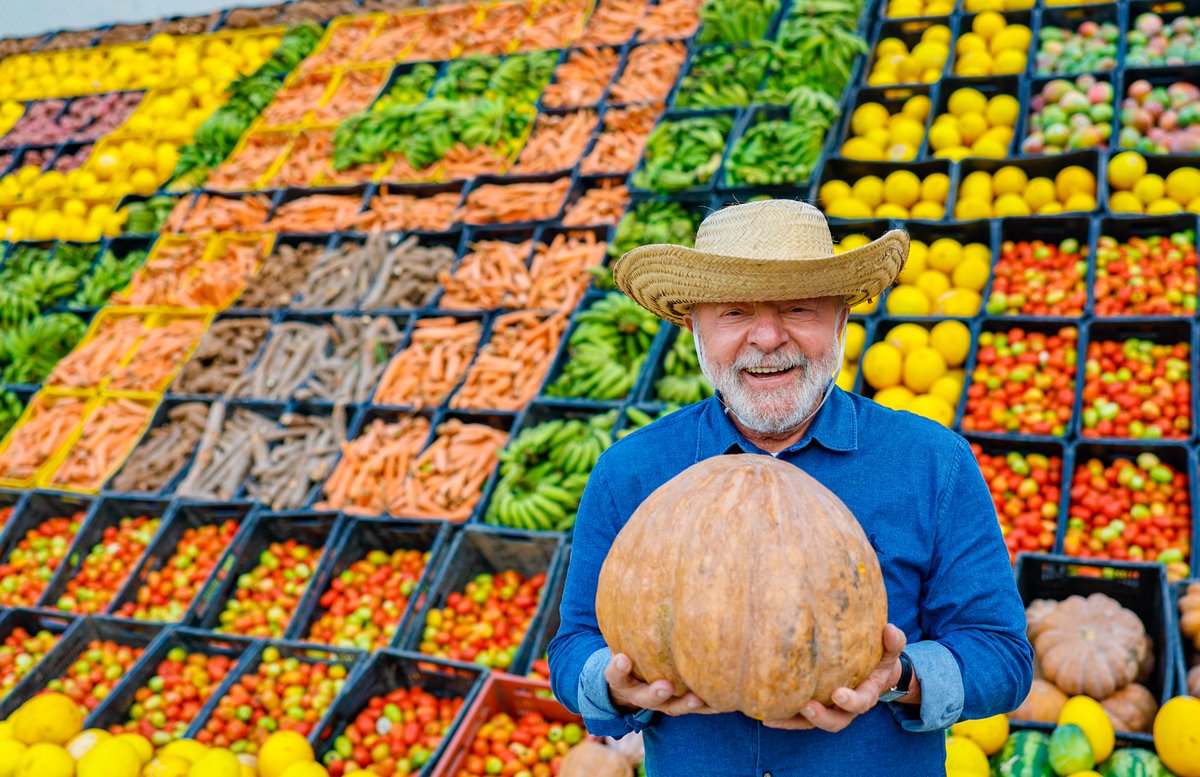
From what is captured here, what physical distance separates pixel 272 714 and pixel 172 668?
0.66 meters

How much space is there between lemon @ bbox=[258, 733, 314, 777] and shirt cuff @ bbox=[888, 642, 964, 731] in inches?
99.8

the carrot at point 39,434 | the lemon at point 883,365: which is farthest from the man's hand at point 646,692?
the carrot at point 39,434

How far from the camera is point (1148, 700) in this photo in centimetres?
290

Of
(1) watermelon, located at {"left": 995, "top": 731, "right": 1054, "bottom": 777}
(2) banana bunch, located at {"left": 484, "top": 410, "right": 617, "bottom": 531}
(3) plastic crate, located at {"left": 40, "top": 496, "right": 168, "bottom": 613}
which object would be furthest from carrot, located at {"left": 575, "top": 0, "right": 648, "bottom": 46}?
(1) watermelon, located at {"left": 995, "top": 731, "right": 1054, "bottom": 777}

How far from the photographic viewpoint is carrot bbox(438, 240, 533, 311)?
5.62 meters

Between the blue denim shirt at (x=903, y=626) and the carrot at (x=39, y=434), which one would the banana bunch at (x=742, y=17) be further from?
the blue denim shirt at (x=903, y=626)

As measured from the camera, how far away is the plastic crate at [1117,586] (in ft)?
9.87

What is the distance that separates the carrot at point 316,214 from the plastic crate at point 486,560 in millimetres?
3369

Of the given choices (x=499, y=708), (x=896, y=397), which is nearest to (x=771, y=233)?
(x=499, y=708)

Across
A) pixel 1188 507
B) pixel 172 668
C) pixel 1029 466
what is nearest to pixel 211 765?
pixel 172 668

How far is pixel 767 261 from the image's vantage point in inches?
63.2

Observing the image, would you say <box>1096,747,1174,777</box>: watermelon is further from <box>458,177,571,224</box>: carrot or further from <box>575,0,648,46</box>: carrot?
<box>575,0,648,46</box>: carrot

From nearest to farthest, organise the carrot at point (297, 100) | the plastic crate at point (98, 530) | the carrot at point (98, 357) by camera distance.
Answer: the plastic crate at point (98, 530), the carrot at point (98, 357), the carrot at point (297, 100)

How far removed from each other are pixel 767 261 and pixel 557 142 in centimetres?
557
